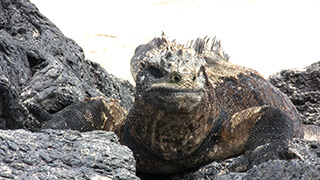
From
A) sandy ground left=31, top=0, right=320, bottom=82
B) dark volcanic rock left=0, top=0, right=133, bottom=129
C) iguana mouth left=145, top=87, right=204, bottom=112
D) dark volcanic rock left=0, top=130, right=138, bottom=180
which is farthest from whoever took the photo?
sandy ground left=31, top=0, right=320, bottom=82

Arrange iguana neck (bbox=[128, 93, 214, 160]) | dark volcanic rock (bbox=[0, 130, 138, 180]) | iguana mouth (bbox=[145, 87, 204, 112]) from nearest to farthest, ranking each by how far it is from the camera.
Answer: dark volcanic rock (bbox=[0, 130, 138, 180]) → iguana mouth (bbox=[145, 87, 204, 112]) → iguana neck (bbox=[128, 93, 214, 160])

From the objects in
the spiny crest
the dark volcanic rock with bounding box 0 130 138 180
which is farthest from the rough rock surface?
the spiny crest

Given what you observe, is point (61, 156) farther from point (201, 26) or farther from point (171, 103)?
point (201, 26)

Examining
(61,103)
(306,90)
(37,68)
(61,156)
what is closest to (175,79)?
(61,156)

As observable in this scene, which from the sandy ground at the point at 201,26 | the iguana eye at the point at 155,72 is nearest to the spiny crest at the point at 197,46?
the iguana eye at the point at 155,72

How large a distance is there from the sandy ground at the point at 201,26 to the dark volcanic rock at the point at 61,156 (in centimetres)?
697

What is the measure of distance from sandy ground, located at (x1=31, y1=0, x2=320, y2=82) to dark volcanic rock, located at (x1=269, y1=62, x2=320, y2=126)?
4.29 m

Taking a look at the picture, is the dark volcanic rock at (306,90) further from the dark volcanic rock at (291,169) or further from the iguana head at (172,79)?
the dark volcanic rock at (291,169)

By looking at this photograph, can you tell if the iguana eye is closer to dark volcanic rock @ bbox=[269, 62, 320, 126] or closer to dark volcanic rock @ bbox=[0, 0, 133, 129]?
dark volcanic rock @ bbox=[0, 0, 133, 129]

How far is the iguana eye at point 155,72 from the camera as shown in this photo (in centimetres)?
448

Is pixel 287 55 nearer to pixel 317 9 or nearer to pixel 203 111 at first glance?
pixel 317 9

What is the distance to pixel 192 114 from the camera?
15.0 feet

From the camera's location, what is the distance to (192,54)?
15.5 ft

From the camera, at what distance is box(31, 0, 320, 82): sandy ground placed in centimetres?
1239
